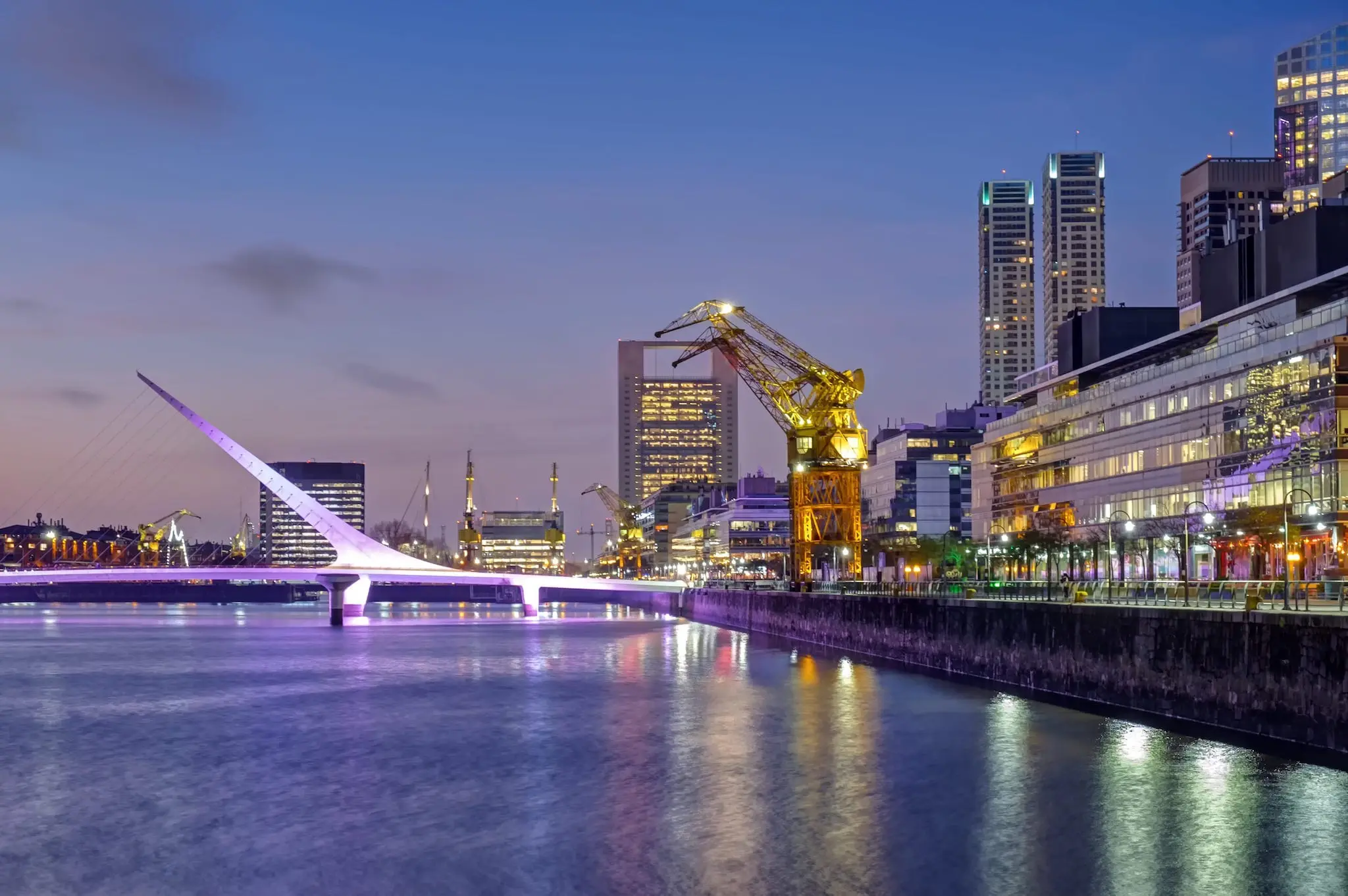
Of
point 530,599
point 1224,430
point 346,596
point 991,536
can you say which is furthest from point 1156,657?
point 530,599

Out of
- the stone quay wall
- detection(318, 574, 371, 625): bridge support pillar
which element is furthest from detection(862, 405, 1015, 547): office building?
the stone quay wall

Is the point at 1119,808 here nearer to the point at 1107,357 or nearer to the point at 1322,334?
the point at 1322,334

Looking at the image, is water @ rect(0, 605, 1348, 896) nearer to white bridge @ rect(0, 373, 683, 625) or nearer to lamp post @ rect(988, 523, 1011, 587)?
lamp post @ rect(988, 523, 1011, 587)

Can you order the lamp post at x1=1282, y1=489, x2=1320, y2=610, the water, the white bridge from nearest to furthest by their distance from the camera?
the water
the lamp post at x1=1282, y1=489, x2=1320, y2=610
the white bridge

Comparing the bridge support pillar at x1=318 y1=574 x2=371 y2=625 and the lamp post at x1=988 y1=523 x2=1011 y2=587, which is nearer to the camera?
the lamp post at x1=988 y1=523 x2=1011 y2=587

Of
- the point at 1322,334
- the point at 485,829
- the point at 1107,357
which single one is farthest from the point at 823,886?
the point at 1107,357

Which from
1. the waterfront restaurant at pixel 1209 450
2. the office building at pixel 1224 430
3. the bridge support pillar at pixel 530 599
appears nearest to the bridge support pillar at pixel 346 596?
the bridge support pillar at pixel 530 599

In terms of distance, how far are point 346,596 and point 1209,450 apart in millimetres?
74441

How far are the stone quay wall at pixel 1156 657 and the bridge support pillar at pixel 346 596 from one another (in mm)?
70164

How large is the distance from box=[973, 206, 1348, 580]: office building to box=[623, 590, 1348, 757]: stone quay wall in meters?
11.0

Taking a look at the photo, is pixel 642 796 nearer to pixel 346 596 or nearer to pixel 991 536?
pixel 991 536

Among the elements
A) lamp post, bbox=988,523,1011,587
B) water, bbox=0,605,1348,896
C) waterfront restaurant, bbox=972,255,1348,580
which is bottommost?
water, bbox=0,605,1348,896

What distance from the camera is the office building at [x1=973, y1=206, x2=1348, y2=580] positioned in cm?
7294

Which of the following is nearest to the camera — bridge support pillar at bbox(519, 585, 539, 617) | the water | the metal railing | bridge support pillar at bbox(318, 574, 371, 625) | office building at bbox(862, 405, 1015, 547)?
the water
